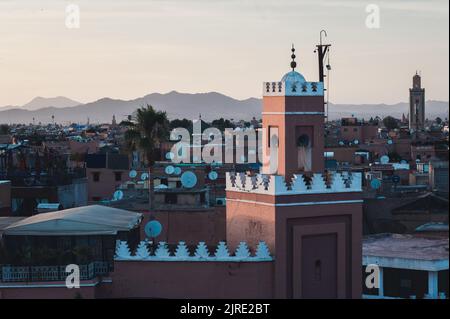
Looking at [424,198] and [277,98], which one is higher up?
[277,98]

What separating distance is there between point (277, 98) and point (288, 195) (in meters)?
1.58

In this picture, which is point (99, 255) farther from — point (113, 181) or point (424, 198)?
point (113, 181)

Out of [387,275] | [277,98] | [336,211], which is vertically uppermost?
[277,98]

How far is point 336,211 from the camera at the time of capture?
1677 cm

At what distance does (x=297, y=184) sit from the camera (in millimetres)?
16250

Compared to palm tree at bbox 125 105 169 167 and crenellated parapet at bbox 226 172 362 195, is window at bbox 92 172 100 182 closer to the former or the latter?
palm tree at bbox 125 105 169 167

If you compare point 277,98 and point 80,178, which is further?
point 80,178

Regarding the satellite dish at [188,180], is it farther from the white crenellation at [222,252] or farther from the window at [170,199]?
the white crenellation at [222,252]

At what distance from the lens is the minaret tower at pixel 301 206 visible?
53.6 ft

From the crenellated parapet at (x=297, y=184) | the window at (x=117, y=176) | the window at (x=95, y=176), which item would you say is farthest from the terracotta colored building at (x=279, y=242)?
the window at (x=117, y=176)

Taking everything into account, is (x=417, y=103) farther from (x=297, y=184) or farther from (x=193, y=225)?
(x=297, y=184)

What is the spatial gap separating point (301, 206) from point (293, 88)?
187cm
